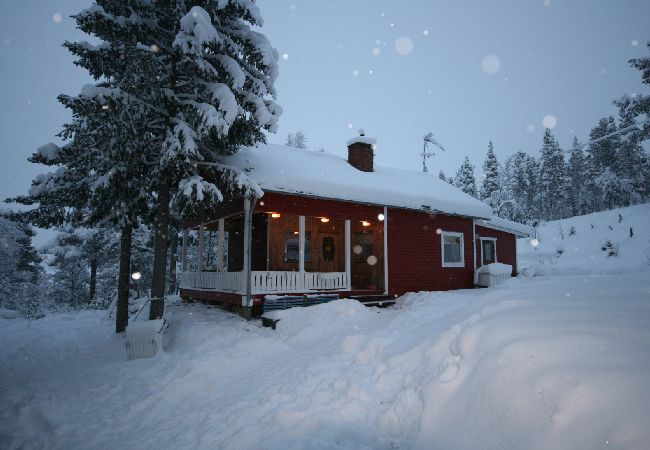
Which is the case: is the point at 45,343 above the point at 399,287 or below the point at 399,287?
below

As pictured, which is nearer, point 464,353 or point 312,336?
point 464,353

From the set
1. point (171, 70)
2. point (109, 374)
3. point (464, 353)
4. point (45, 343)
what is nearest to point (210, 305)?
point (45, 343)

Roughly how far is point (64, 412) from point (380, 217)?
10.4 metres

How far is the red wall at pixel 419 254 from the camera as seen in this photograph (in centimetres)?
1391

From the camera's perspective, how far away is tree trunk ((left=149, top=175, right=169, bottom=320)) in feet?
31.1

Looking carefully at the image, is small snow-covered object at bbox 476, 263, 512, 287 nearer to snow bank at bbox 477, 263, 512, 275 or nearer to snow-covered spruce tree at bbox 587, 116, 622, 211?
snow bank at bbox 477, 263, 512, 275

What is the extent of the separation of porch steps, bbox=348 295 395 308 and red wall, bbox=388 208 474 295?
1.23ft

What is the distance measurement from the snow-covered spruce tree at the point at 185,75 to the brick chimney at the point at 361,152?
6.38 m

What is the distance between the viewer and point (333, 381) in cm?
558

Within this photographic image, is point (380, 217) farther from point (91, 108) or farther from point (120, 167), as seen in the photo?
point (91, 108)

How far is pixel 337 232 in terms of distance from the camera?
1569 centimetres

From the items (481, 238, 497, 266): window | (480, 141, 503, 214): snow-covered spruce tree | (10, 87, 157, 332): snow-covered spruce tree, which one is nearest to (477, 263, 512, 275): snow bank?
(481, 238, 497, 266): window

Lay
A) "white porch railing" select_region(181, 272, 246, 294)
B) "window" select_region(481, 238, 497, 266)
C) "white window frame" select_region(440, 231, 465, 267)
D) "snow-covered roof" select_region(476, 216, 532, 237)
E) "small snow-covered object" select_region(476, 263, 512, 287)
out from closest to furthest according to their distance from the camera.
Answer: "white porch railing" select_region(181, 272, 246, 294)
"white window frame" select_region(440, 231, 465, 267)
"small snow-covered object" select_region(476, 263, 512, 287)
"snow-covered roof" select_region(476, 216, 532, 237)
"window" select_region(481, 238, 497, 266)

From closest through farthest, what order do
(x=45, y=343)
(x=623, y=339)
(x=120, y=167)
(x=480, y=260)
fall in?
(x=623, y=339)
(x=120, y=167)
(x=45, y=343)
(x=480, y=260)
